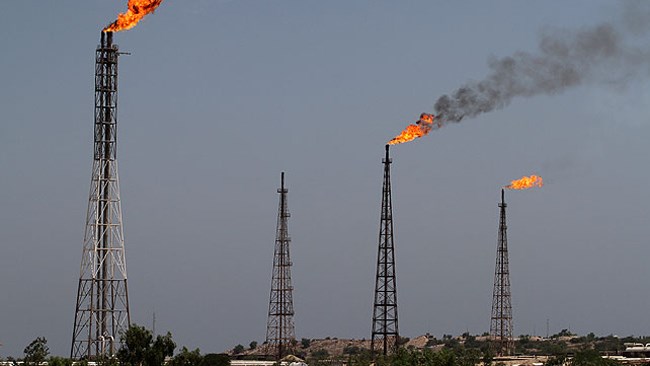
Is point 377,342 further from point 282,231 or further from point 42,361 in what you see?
point 42,361

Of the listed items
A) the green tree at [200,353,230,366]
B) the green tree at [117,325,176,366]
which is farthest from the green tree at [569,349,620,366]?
the green tree at [117,325,176,366]

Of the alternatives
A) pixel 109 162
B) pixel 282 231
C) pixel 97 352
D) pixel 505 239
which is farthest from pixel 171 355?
pixel 505 239

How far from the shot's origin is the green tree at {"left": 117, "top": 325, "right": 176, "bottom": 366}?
91.9 metres

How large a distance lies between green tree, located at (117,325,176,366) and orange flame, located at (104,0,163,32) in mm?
22845

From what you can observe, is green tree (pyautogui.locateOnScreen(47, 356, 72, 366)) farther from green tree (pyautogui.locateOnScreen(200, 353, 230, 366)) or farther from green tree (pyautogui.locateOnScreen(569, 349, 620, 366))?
green tree (pyautogui.locateOnScreen(569, 349, 620, 366))

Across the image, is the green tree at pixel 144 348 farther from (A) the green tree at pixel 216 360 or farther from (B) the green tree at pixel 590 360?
(B) the green tree at pixel 590 360

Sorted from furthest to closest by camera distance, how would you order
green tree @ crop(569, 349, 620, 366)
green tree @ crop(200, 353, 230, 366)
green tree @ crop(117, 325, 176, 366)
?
green tree @ crop(569, 349, 620, 366), green tree @ crop(200, 353, 230, 366), green tree @ crop(117, 325, 176, 366)

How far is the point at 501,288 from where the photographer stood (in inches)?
5591

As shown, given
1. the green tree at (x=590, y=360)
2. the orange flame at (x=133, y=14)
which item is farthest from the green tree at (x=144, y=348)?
the green tree at (x=590, y=360)

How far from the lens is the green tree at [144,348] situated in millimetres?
91875

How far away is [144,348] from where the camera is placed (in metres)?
92.2

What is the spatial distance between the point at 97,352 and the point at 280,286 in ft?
130

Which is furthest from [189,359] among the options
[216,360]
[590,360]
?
[590,360]

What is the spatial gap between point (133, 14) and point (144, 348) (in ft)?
81.7
